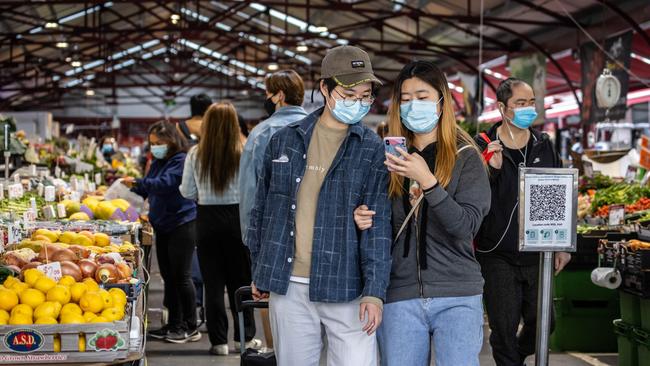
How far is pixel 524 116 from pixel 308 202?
165 centimetres

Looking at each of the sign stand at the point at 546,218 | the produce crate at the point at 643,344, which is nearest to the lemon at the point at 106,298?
the sign stand at the point at 546,218

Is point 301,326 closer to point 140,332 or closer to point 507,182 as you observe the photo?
point 140,332

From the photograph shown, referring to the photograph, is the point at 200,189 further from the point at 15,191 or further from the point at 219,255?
the point at 15,191

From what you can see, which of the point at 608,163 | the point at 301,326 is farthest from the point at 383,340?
the point at 608,163

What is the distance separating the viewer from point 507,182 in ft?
14.6

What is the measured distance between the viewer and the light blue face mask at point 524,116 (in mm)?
4387

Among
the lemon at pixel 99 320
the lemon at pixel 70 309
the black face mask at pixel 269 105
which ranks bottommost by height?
the lemon at pixel 99 320

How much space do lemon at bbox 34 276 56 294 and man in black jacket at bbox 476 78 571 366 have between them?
1946mm

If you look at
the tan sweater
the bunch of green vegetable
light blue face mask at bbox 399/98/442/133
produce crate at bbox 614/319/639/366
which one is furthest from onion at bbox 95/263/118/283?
the bunch of green vegetable

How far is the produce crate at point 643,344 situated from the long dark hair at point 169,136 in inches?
130

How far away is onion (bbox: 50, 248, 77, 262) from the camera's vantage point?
13.8 feet

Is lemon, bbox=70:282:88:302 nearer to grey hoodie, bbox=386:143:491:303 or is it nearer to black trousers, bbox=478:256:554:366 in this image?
grey hoodie, bbox=386:143:491:303

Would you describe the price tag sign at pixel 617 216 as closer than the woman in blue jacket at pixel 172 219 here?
Yes

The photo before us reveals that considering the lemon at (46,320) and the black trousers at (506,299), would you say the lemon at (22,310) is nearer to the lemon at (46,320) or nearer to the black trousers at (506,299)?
the lemon at (46,320)
